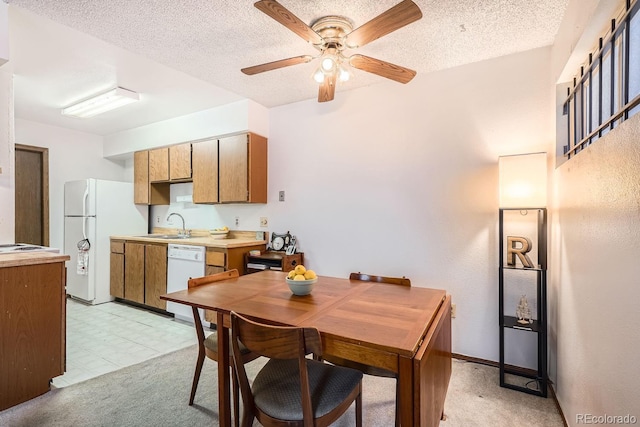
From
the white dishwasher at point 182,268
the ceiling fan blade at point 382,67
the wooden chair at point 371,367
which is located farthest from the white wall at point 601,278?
the white dishwasher at point 182,268

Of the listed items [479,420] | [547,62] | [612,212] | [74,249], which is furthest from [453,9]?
[74,249]

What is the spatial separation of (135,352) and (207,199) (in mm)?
1801

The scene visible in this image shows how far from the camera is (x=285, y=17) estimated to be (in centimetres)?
156

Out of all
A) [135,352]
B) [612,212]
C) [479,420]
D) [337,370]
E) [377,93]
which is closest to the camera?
[612,212]

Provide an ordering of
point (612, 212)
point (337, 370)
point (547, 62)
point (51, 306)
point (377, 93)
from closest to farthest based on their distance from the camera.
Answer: point (612, 212)
point (337, 370)
point (51, 306)
point (547, 62)
point (377, 93)

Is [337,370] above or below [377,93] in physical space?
below

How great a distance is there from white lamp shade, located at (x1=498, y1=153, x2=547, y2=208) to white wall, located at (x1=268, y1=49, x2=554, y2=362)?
1.11ft

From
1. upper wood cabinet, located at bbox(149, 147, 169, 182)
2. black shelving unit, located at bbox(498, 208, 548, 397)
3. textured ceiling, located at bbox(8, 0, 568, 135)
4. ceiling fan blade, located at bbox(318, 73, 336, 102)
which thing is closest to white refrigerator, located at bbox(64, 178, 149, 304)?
upper wood cabinet, located at bbox(149, 147, 169, 182)

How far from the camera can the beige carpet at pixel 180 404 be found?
1.83m

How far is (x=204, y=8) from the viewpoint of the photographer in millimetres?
1924

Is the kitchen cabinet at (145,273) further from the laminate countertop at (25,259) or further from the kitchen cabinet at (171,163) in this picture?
the laminate countertop at (25,259)

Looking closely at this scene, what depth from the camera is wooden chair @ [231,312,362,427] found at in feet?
3.71

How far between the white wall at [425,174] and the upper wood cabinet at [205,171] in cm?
98

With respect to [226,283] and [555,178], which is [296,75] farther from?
[555,178]
